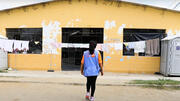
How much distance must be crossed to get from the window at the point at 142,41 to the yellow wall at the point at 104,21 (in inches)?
11.2

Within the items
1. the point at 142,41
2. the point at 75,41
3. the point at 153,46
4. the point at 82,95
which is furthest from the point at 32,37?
the point at 153,46

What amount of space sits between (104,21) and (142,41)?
264 centimetres

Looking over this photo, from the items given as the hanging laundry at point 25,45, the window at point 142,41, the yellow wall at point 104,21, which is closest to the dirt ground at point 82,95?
the window at point 142,41

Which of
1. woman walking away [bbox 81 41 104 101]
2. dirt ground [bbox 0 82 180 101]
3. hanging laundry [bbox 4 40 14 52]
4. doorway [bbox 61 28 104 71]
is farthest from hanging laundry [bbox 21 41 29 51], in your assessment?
woman walking away [bbox 81 41 104 101]

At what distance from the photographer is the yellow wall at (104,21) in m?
8.43

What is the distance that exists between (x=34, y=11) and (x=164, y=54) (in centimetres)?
853

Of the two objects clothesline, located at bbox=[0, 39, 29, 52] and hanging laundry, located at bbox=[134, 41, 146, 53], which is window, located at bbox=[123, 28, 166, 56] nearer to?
hanging laundry, located at bbox=[134, 41, 146, 53]

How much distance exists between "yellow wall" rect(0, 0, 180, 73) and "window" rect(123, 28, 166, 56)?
0.93 ft

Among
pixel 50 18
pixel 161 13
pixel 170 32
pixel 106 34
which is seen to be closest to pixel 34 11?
pixel 50 18

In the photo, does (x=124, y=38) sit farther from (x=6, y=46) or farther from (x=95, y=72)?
(x=6, y=46)

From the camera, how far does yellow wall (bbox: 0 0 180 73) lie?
27.7ft

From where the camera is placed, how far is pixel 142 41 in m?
8.09

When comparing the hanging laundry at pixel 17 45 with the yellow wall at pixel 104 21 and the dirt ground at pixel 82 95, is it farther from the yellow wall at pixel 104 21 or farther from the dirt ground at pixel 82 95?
the dirt ground at pixel 82 95

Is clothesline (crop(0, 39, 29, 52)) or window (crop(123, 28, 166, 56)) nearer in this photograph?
window (crop(123, 28, 166, 56))
